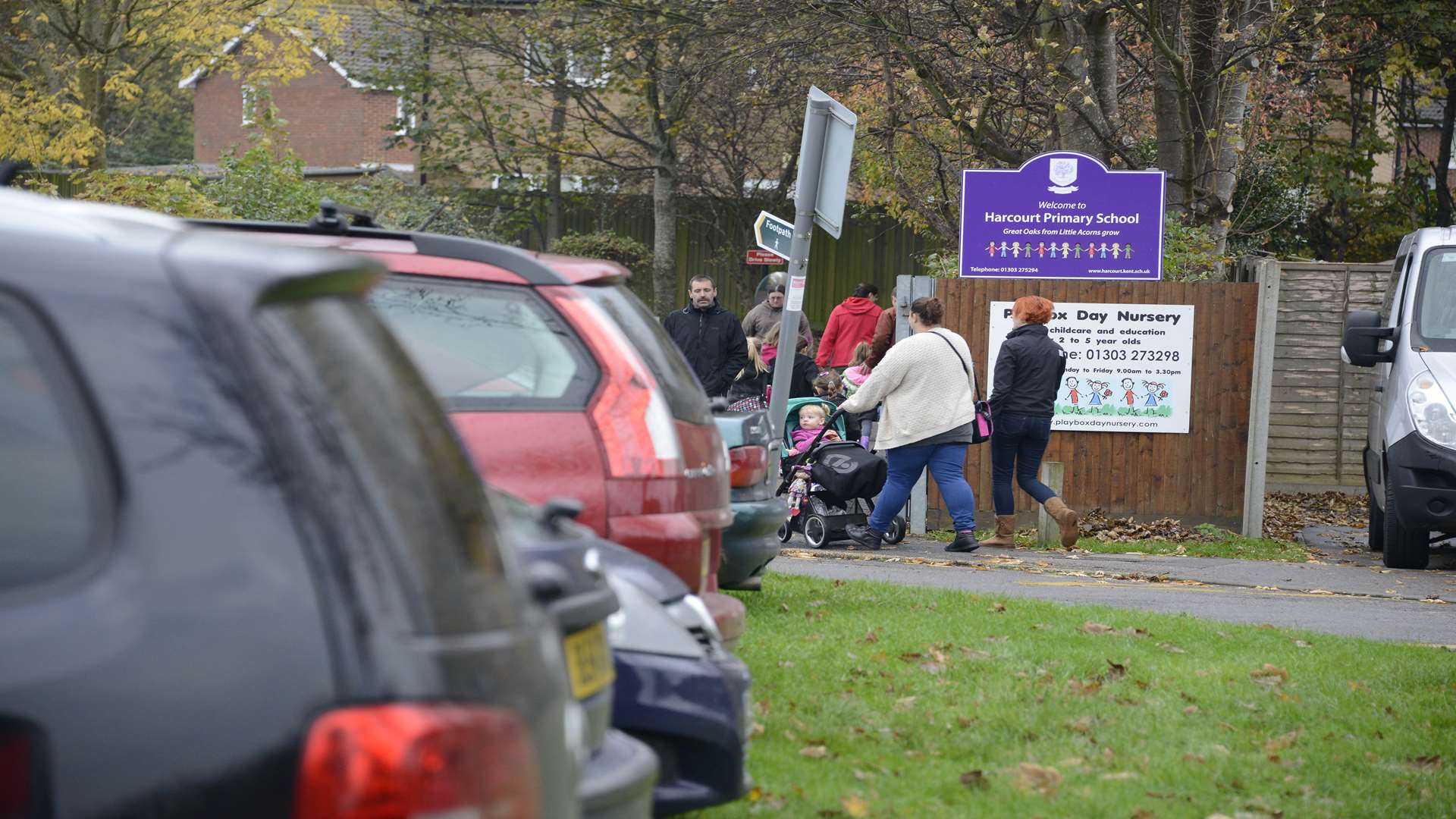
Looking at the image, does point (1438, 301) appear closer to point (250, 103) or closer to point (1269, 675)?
point (1269, 675)

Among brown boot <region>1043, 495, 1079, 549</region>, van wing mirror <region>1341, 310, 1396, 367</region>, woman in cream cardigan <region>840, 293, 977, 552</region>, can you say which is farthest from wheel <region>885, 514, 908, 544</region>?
van wing mirror <region>1341, 310, 1396, 367</region>

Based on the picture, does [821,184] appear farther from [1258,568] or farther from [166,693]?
[166,693]

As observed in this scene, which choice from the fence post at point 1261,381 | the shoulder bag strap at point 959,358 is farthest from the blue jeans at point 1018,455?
the fence post at point 1261,381

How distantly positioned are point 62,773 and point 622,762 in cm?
132

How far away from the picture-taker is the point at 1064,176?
549 inches

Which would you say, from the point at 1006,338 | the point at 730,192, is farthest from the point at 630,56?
the point at 1006,338

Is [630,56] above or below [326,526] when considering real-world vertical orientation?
above

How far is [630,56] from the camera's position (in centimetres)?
2958

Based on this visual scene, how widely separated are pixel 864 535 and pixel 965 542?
27.9 inches

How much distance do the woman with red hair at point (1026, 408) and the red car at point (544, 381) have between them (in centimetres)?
759

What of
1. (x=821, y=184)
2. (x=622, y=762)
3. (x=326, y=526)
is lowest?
(x=622, y=762)

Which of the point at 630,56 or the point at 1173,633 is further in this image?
the point at 630,56

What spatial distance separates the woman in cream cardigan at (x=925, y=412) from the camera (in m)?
12.1

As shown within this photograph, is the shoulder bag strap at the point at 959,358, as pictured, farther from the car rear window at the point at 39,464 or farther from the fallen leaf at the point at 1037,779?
Answer: the car rear window at the point at 39,464
